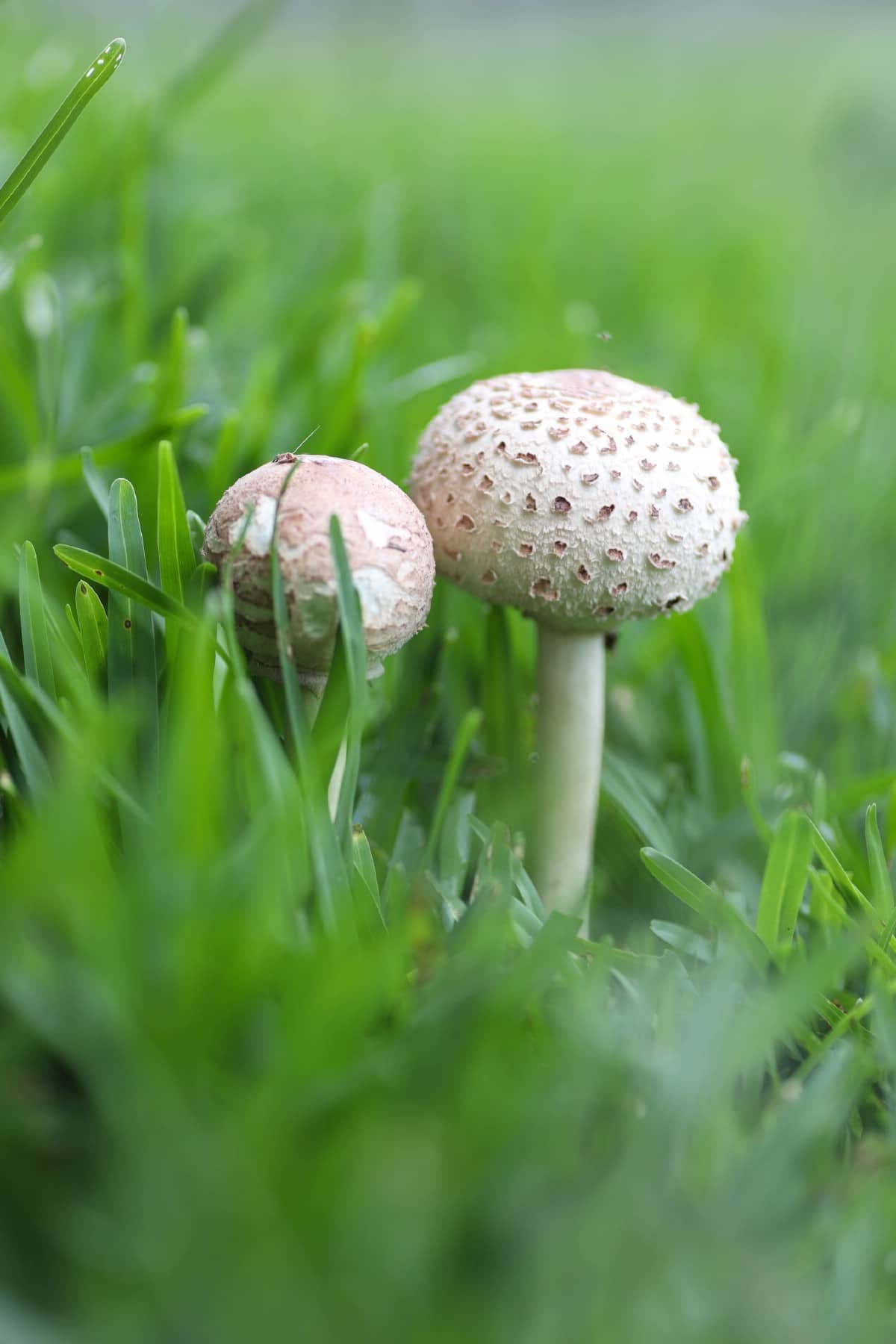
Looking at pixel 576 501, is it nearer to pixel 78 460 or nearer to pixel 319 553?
pixel 319 553

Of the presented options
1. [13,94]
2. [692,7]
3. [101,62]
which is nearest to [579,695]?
[101,62]

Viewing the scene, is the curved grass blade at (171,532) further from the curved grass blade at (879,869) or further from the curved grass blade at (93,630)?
the curved grass blade at (879,869)

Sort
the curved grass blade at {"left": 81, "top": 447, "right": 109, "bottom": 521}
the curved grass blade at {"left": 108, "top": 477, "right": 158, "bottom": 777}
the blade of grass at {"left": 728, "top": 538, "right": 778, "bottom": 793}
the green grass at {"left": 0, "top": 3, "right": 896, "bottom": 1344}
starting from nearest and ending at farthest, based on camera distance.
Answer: the green grass at {"left": 0, "top": 3, "right": 896, "bottom": 1344}, the curved grass blade at {"left": 108, "top": 477, "right": 158, "bottom": 777}, the curved grass blade at {"left": 81, "top": 447, "right": 109, "bottom": 521}, the blade of grass at {"left": 728, "top": 538, "right": 778, "bottom": 793}

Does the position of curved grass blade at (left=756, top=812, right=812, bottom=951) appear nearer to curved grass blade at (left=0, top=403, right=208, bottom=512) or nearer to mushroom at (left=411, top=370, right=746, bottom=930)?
mushroom at (left=411, top=370, right=746, bottom=930)

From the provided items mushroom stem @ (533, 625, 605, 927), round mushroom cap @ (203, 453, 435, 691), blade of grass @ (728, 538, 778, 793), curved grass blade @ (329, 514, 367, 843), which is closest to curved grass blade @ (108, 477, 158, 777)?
round mushroom cap @ (203, 453, 435, 691)

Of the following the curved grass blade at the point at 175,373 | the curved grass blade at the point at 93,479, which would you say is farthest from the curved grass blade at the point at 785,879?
the curved grass blade at the point at 175,373

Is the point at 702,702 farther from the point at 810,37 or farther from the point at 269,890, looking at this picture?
the point at 810,37

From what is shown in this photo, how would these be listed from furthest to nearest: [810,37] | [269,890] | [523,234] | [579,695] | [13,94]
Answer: [810,37] < [523,234] < [13,94] < [579,695] < [269,890]
